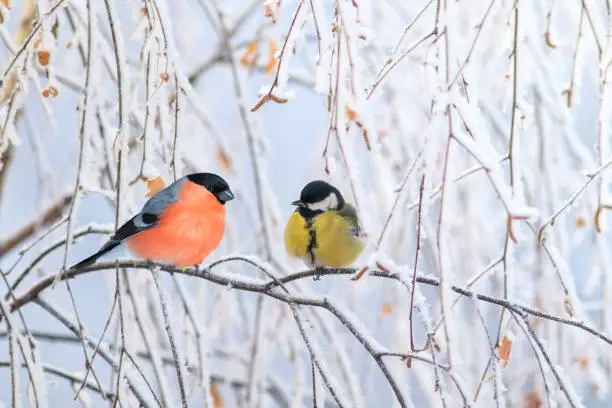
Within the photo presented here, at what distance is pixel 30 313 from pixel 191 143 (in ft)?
7.90

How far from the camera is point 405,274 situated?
2.62 feet

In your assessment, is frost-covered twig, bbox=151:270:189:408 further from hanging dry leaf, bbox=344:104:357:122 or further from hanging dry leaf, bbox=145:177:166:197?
hanging dry leaf, bbox=344:104:357:122

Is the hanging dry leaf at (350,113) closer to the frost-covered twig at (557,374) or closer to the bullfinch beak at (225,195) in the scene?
the frost-covered twig at (557,374)

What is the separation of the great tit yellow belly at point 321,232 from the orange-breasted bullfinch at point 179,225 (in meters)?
0.25

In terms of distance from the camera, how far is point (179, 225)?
1242mm

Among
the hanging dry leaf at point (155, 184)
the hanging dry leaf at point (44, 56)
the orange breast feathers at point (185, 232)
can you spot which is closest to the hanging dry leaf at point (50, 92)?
the hanging dry leaf at point (44, 56)

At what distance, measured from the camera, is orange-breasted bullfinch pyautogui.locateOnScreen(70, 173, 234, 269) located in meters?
1.19

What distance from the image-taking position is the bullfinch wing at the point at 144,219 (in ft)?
3.84

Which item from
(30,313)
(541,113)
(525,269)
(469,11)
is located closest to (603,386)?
(525,269)

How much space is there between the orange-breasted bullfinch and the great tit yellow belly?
25 centimetres

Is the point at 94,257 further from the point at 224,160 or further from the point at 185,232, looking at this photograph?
the point at 224,160

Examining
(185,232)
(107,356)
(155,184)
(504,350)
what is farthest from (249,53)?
(504,350)

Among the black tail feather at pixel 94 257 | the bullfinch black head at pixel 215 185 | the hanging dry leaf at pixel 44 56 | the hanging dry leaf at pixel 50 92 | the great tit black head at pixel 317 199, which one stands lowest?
the black tail feather at pixel 94 257

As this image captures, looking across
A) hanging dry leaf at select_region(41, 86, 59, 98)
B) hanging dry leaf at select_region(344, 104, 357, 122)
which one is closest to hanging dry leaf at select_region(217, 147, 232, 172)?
hanging dry leaf at select_region(41, 86, 59, 98)
